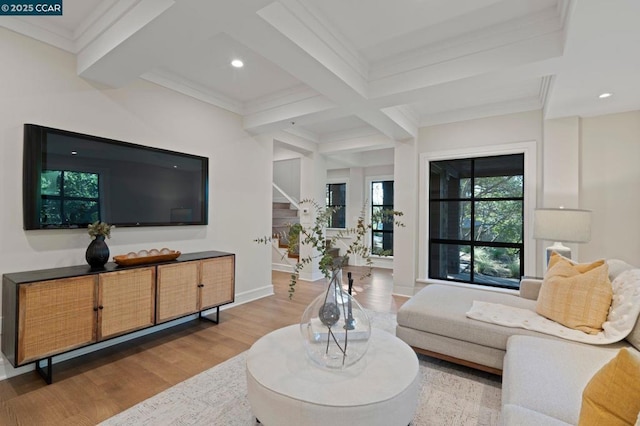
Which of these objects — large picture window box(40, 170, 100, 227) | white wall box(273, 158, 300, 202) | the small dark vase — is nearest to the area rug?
the small dark vase

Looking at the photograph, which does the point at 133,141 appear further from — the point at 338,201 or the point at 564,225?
the point at 338,201

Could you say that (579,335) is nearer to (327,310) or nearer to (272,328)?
Answer: (327,310)

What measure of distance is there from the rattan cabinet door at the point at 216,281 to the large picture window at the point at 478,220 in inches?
125

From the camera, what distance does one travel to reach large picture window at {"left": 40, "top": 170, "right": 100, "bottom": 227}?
2436mm

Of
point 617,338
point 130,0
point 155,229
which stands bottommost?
point 617,338

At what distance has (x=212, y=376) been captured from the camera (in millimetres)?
2320

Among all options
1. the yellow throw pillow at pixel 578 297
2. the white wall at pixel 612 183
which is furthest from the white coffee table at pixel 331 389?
the white wall at pixel 612 183

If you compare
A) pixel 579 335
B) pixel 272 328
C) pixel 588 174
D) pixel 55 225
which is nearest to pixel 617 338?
pixel 579 335

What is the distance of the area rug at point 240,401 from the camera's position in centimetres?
183

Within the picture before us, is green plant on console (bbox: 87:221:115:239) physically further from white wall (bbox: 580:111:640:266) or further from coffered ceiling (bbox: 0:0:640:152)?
white wall (bbox: 580:111:640:266)

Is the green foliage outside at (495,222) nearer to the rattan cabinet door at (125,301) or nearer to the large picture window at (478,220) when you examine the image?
the large picture window at (478,220)

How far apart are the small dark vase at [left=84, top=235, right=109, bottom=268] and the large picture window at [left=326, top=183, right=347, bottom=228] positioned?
5908 mm

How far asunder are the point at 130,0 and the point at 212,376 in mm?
2856

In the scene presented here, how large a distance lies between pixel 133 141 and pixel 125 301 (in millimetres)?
Result: 1624
